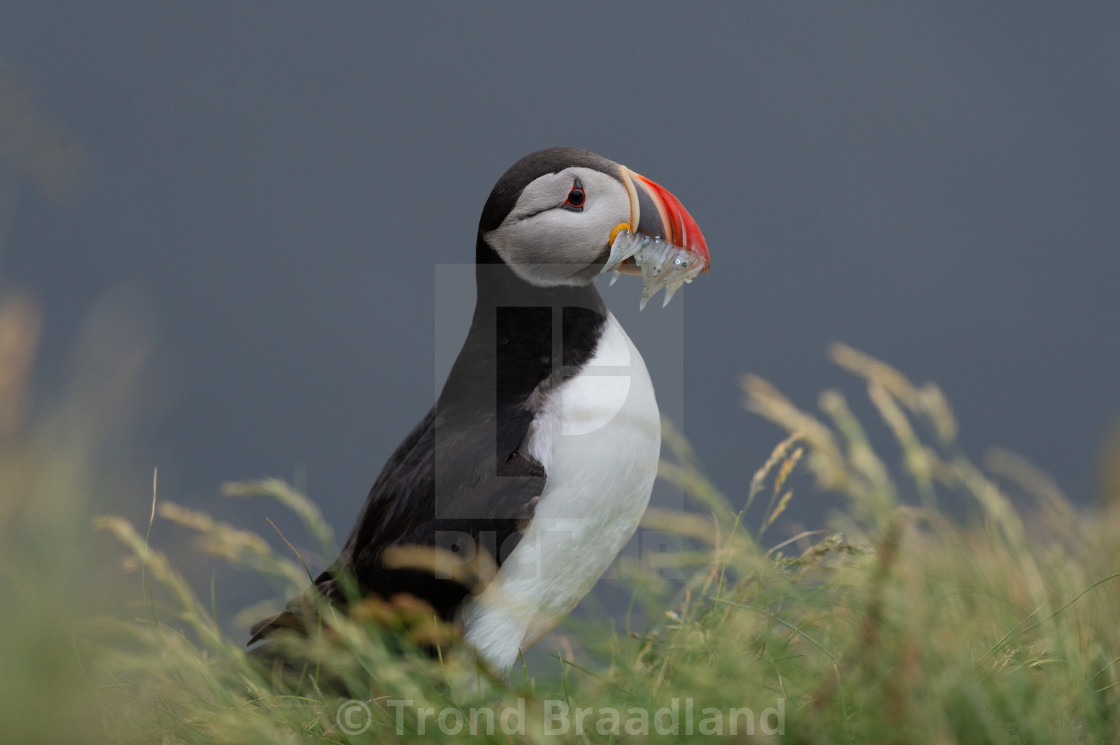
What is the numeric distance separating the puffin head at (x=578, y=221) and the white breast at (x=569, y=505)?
386 millimetres

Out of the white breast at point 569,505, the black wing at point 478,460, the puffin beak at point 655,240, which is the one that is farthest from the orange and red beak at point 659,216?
the white breast at point 569,505

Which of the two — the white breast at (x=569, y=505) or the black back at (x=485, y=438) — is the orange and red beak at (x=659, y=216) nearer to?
the black back at (x=485, y=438)

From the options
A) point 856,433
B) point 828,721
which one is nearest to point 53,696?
point 828,721

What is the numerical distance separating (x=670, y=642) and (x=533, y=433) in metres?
0.92

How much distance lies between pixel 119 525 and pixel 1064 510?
312 centimetres

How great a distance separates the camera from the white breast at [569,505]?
10.0 feet

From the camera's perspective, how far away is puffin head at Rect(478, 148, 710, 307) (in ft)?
10.5

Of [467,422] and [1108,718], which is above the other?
[467,422]

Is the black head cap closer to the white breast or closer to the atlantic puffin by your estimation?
the atlantic puffin

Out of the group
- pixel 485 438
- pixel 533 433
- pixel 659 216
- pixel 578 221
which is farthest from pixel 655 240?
pixel 485 438

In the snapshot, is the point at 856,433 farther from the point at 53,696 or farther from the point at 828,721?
the point at 53,696

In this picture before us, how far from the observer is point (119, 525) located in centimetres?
265

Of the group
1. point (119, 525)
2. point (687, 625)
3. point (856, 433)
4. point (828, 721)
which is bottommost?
point (687, 625)

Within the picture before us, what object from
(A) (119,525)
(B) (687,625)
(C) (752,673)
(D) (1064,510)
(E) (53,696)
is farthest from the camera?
(D) (1064,510)
